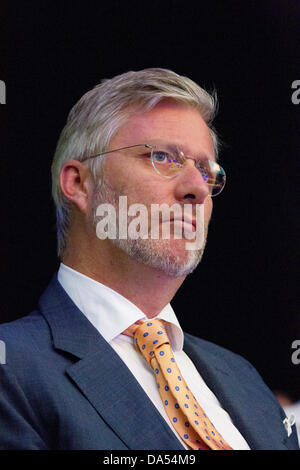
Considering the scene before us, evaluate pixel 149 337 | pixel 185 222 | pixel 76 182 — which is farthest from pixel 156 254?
pixel 76 182

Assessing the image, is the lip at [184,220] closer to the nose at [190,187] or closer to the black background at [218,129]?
the nose at [190,187]

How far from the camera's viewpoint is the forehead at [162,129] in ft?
5.93

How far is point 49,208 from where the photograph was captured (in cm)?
216

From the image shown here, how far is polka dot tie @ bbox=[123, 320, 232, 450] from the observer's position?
58.1 inches

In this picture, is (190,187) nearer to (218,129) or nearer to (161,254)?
(161,254)

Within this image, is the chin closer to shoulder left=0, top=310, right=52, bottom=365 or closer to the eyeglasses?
the eyeglasses

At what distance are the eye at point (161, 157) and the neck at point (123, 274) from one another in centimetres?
29

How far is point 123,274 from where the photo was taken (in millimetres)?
1778

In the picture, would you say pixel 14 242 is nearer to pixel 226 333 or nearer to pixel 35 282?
pixel 35 282

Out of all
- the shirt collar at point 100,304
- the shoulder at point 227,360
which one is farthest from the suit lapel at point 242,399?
the shirt collar at point 100,304

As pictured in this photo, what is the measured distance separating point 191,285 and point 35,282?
60 cm

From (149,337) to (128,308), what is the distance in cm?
11

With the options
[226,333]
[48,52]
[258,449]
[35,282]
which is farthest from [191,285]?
[48,52]

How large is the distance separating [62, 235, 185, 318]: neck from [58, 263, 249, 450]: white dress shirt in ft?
0.13
